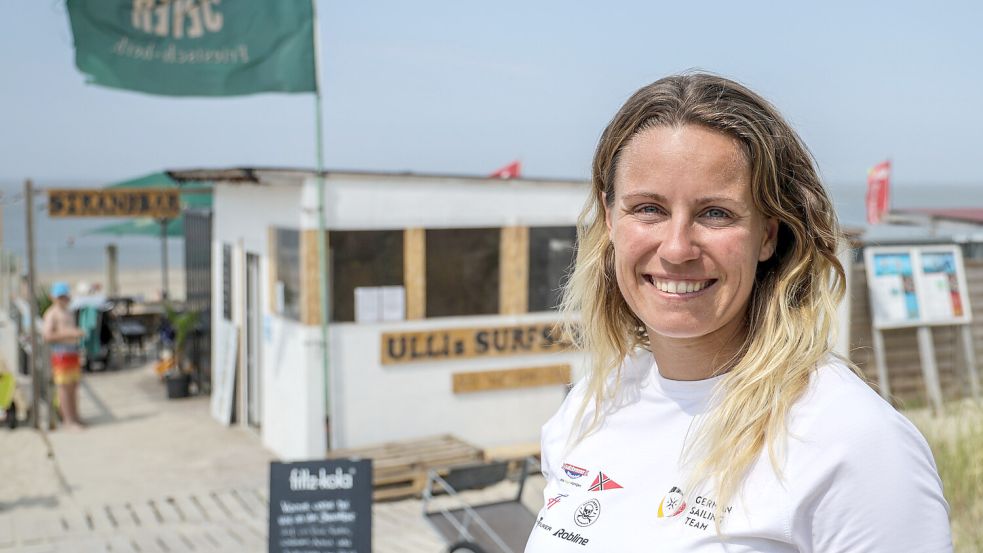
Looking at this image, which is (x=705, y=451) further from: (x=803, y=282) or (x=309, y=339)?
(x=309, y=339)

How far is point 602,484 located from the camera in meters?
1.66

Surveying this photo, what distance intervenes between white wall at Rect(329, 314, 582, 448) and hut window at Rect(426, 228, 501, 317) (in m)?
0.12

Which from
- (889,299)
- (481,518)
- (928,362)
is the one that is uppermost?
(889,299)

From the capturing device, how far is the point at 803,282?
1.60 m

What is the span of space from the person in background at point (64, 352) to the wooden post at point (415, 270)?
14.0ft

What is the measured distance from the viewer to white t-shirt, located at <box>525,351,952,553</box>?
1.28m

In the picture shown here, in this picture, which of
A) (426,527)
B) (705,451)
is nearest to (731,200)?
(705,451)

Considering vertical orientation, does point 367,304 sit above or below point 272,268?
below

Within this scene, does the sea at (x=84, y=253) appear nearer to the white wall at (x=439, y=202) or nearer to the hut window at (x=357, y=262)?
the hut window at (x=357, y=262)

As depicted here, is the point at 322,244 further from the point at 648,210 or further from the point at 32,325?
the point at 648,210

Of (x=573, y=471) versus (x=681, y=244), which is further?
(x=573, y=471)

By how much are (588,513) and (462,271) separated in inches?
297

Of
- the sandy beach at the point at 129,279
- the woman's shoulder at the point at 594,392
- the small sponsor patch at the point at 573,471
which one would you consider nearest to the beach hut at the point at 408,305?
the woman's shoulder at the point at 594,392

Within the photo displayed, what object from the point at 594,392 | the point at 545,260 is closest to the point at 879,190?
the point at 545,260
